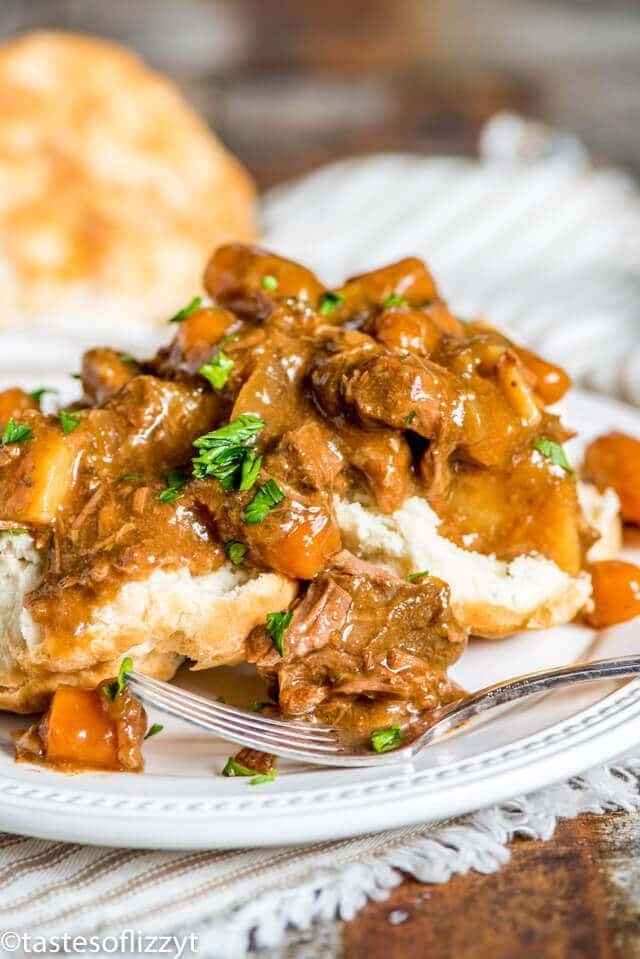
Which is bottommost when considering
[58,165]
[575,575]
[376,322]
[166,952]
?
[166,952]

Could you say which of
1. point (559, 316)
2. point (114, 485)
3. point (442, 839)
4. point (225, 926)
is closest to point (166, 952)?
point (225, 926)

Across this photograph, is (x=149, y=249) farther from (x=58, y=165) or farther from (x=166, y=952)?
(x=166, y=952)

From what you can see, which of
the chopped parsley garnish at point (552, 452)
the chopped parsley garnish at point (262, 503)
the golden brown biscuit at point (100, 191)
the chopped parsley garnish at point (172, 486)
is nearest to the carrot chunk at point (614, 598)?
the chopped parsley garnish at point (552, 452)

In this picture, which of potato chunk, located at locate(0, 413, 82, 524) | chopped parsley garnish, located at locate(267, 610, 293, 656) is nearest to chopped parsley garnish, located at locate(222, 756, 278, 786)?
chopped parsley garnish, located at locate(267, 610, 293, 656)

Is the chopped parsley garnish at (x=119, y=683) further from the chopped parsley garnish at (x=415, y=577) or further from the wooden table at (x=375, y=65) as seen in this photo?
the wooden table at (x=375, y=65)

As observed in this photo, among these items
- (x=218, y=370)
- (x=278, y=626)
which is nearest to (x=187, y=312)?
(x=218, y=370)

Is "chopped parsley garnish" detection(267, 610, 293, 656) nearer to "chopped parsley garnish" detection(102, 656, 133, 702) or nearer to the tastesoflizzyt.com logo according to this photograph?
"chopped parsley garnish" detection(102, 656, 133, 702)

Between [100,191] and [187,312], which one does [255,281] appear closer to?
[187,312]
